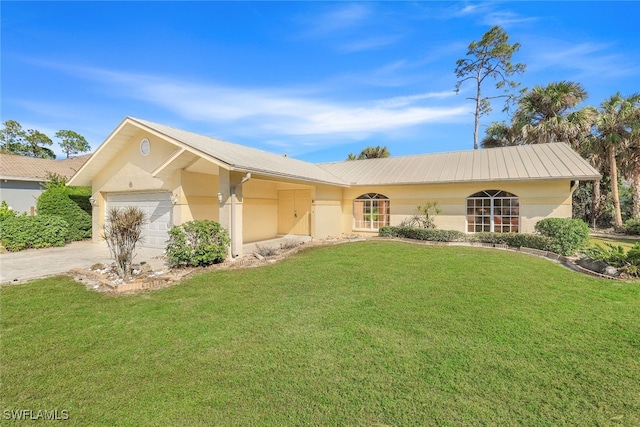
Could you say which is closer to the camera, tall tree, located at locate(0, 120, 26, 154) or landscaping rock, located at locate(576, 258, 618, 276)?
landscaping rock, located at locate(576, 258, 618, 276)

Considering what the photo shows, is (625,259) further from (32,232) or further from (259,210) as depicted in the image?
(32,232)

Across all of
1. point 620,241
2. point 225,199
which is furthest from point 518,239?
point 225,199

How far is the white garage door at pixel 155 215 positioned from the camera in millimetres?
12461

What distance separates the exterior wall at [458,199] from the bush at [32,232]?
13908mm

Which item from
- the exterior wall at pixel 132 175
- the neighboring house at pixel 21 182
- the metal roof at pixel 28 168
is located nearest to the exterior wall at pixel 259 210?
the exterior wall at pixel 132 175

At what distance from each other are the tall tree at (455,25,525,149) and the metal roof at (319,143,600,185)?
36.7 ft

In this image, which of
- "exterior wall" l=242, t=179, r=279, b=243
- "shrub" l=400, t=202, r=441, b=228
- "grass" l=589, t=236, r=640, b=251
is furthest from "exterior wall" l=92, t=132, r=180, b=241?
"grass" l=589, t=236, r=640, b=251

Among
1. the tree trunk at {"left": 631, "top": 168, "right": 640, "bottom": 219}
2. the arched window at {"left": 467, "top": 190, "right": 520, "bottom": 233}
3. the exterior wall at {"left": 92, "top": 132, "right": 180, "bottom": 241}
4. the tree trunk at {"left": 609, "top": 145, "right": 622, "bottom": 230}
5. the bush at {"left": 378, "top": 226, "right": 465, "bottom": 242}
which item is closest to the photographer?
the exterior wall at {"left": 92, "top": 132, "right": 180, "bottom": 241}

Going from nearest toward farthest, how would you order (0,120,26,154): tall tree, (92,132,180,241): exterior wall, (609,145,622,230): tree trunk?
(92,132,180,241): exterior wall, (609,145,622,230): tree trunk, (0,120,26,154): tall tree

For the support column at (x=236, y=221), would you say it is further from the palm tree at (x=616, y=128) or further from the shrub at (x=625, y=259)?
the palm tree at (x=616, y=128)

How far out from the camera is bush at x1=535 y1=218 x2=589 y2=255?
10.1 meters

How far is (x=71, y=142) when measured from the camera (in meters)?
48.2

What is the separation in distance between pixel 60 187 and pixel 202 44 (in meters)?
10.5

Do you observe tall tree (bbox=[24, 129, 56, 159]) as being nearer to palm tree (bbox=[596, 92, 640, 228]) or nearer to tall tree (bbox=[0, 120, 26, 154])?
tall tree (bbox=[0, 120, 26, 154])
